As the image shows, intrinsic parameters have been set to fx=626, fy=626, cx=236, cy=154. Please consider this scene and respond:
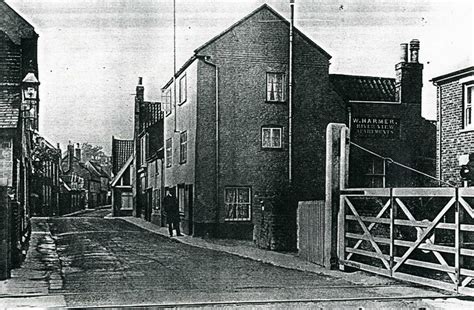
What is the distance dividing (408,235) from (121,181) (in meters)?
36.1

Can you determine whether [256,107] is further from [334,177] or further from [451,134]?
[334,177]

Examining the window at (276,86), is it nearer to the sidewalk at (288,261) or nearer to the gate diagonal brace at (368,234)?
the sidewalk at (288,261)

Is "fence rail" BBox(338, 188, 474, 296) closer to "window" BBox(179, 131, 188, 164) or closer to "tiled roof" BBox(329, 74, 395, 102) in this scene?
"tiled roof" BBox(329, 74, 395, 102)

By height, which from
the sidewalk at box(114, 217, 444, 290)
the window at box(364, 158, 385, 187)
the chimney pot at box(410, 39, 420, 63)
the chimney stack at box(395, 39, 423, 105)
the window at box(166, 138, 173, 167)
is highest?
the chimney pot at box(410, 39, 420, 63)

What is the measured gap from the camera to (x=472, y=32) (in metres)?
12.4

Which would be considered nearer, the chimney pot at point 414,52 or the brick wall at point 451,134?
the brick wall at point 451,134

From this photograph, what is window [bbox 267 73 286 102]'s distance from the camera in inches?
811

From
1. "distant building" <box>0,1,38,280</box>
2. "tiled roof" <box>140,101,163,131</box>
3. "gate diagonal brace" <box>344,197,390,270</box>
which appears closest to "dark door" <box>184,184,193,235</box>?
"distant building" <box>0,1,38,280</box>

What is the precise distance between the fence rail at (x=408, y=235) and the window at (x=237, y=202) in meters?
7.23

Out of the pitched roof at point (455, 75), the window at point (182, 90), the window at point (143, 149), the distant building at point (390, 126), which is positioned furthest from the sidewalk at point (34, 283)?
the window at point (143, 149)

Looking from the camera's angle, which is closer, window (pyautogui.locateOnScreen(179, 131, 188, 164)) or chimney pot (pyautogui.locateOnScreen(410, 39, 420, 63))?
chimney pot (pyautogui.locateOnScreen(410, 39, 420, 63))

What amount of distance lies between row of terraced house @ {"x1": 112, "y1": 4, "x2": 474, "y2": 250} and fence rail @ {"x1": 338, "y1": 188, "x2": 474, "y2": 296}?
4.58 meters

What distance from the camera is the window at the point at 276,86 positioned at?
2061 centimetres

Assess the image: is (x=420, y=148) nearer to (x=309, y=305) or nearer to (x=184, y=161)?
(x=184, y=161)
